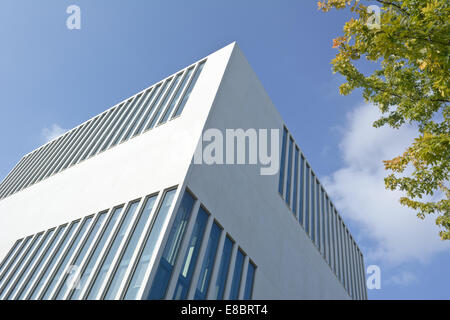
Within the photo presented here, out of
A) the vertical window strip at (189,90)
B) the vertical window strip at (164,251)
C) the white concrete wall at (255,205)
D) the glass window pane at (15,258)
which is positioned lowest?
the vertical window strip at (164,251)

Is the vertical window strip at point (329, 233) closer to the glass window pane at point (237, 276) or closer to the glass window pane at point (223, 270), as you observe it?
the glass window pane at point (237, 276)

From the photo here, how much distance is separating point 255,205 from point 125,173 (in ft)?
19.2

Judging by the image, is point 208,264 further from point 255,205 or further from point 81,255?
point 81,255

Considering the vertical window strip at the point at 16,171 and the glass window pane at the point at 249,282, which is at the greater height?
the vertical window strip at the point at 16,171

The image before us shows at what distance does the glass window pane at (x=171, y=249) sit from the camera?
30.2 feet

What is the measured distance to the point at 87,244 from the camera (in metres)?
12.8

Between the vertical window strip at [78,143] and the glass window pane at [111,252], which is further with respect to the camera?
the vertical window strip at [78,143]

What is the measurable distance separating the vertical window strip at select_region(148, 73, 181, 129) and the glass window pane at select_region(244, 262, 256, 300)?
817 centimetres

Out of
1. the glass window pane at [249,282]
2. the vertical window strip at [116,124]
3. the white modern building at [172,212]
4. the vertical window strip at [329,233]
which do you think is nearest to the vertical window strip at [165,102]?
the white modern building at [172,212]

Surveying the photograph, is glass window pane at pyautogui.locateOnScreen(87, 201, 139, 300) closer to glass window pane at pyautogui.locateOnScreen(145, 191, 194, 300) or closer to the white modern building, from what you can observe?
the white modern building

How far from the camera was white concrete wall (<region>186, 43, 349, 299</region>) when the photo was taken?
12.8 meters

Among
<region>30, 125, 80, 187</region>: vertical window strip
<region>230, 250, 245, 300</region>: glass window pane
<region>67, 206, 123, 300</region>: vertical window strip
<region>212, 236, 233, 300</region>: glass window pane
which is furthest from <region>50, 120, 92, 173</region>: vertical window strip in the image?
<region>230, 250, 245, 300</region>: glass window pane

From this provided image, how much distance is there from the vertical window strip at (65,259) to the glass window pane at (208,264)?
5414 millimetres
